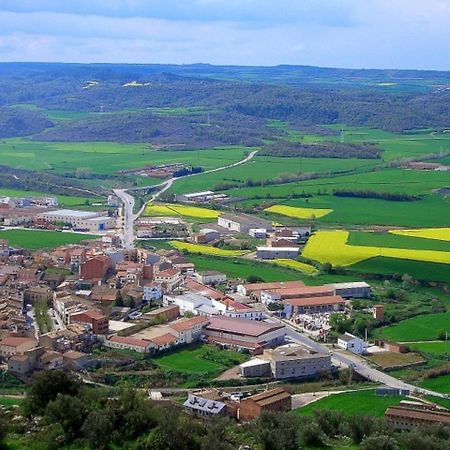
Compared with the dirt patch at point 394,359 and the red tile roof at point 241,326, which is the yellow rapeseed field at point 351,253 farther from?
the dirt patch at point 394,359

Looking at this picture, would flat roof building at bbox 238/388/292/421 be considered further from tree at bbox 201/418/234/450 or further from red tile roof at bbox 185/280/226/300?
red tile roof at bbox 185/280/226/300

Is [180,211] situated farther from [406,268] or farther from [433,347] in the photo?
[433,347]

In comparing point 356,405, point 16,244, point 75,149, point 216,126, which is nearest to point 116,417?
point 356,405

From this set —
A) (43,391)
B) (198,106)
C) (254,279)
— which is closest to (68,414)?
(43,391)

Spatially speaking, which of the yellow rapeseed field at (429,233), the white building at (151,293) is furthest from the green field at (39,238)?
the yellow rapeseed field at (429,233)

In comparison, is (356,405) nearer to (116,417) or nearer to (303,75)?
(116,417)

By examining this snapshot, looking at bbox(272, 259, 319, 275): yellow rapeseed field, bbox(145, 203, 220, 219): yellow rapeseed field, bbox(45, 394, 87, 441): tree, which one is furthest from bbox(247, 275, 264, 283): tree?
bbox(45, 394, 87, 441): tree

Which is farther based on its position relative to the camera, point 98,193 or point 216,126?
point 216,126

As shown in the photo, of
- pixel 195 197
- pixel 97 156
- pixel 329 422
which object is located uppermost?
pixel 329 422
